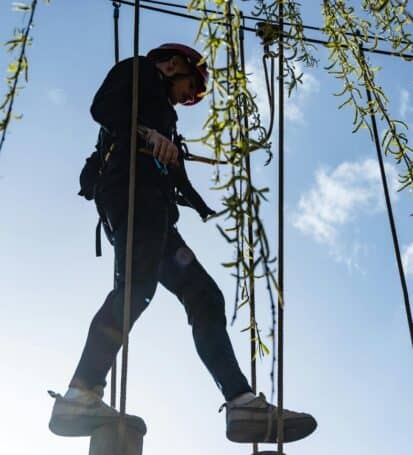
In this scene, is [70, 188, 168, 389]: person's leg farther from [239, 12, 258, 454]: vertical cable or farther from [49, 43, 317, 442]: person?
[239, 12, 258, 454]: vertical cable

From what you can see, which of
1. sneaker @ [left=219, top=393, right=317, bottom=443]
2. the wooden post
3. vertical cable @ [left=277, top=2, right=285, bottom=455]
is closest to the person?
sneaker @ [left=219, top=393, right=317, bottom=443]

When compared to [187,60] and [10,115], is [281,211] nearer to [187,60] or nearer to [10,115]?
[10,115]

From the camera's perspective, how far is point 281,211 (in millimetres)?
1331

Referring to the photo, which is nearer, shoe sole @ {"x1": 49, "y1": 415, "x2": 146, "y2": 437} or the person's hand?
shoe sole @ {"x1": 49, "y1": 415, "x2": 146, "y2": 437}

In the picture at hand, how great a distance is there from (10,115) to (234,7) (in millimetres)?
388

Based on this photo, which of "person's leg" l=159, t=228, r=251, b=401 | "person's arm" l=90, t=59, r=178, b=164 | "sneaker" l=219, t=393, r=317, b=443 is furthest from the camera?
"person's arm" l=90, t=59, r=178, b=164

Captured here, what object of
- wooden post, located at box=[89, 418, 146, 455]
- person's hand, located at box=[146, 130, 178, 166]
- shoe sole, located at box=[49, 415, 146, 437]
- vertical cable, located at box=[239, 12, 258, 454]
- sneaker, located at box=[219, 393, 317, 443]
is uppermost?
person's hand, located at box=[146, 130, 178, 166]

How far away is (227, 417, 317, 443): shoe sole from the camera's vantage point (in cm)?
167

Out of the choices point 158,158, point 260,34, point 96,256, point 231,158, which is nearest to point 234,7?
point 231,158

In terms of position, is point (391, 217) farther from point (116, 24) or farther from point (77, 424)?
point (116, 24)

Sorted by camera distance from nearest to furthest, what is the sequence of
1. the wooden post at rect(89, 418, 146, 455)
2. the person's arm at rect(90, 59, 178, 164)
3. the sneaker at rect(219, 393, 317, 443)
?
the wooden post at rect(89, 418, 146, 455) → the sneaker at rect(219, 393, 317, 443) → the person's arm at rect(90, 59, 178, 164)

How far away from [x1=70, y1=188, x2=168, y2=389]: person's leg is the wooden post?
292 mm

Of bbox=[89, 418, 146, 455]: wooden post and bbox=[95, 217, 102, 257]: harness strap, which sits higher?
bbox=[95, 217, 102, 257]: harness strap

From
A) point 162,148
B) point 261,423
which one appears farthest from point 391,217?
point 162,148
